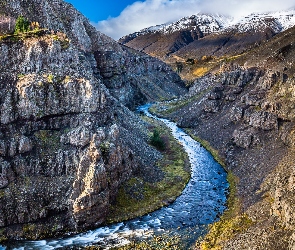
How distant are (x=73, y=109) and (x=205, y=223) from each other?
37062 mm

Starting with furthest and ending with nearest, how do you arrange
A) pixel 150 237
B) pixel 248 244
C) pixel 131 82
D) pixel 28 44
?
pixel 131 82 < pixel 28 44 < pixel 150 237 < pixel 248 244

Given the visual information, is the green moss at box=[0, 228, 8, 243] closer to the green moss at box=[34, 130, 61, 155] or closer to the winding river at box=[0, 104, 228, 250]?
the winding river at box=[0, 104, 228, 250]

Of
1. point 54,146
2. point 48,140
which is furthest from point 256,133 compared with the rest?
point 48,140

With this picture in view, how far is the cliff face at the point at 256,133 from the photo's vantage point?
52250mm

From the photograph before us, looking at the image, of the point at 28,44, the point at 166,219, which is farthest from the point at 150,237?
the point at 28,44

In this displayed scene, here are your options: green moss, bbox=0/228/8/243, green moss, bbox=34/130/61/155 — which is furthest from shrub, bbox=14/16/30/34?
green moss, bbox=0/228/8/243

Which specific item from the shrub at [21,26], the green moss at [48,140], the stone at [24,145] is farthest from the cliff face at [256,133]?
the shrub at [21,26]

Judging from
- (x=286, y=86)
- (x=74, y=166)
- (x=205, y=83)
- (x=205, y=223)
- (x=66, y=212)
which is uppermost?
(x=205, y=83)

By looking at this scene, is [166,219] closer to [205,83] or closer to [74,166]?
[74,166]

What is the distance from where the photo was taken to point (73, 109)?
77.6m

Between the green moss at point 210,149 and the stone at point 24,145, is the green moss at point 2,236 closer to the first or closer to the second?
→ the stone at point 24,145

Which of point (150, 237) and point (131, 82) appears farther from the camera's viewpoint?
point (131, 82)

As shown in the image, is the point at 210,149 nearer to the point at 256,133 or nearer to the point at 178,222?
the point at 256,133

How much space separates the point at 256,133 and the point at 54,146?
56.8 m
